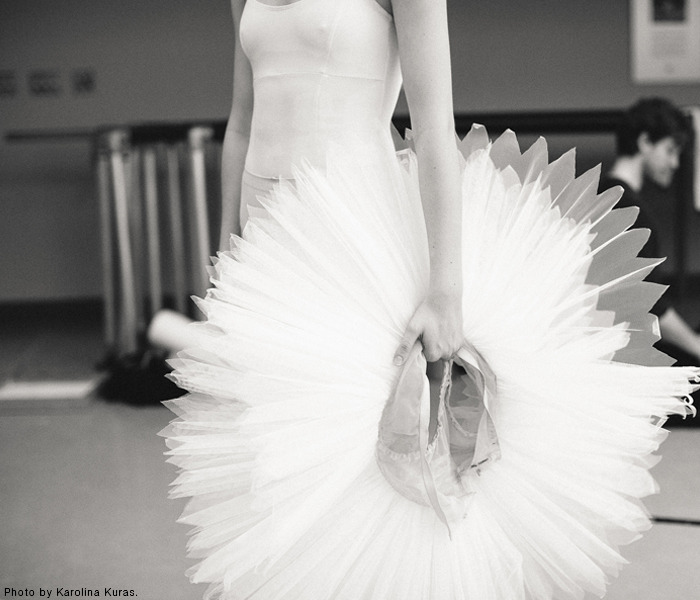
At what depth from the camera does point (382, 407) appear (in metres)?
1.24

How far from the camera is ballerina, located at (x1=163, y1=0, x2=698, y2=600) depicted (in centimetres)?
122

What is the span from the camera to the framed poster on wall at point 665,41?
16.2ft

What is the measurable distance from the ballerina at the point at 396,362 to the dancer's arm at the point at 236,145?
18cm

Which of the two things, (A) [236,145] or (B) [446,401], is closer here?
(B) [446,401]

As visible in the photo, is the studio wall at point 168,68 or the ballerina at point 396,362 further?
the studio wall at point 168,68

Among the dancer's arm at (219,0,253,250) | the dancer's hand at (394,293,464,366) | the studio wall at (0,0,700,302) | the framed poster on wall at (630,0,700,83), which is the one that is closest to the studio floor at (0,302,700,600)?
the dancer's arm at (219,0,253,250)

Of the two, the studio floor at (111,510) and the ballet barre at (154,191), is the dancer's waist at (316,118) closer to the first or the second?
the studio floor at (111,510)

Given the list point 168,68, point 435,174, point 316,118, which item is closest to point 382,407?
point 435,174

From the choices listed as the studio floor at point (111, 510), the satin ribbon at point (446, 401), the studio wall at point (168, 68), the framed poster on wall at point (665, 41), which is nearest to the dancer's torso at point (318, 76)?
the satin ribbon at point (446, 401)

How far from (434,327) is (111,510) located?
1666mm

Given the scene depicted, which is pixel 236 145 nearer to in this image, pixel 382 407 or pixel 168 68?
pixel 382 407

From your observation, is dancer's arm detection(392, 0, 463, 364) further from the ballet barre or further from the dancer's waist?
the ballet barre

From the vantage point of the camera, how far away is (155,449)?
3.10m

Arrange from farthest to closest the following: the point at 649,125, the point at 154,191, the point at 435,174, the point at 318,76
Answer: the point at 154,191 → the point at 649,125 → the point at 318,76 → the point at 435,174
